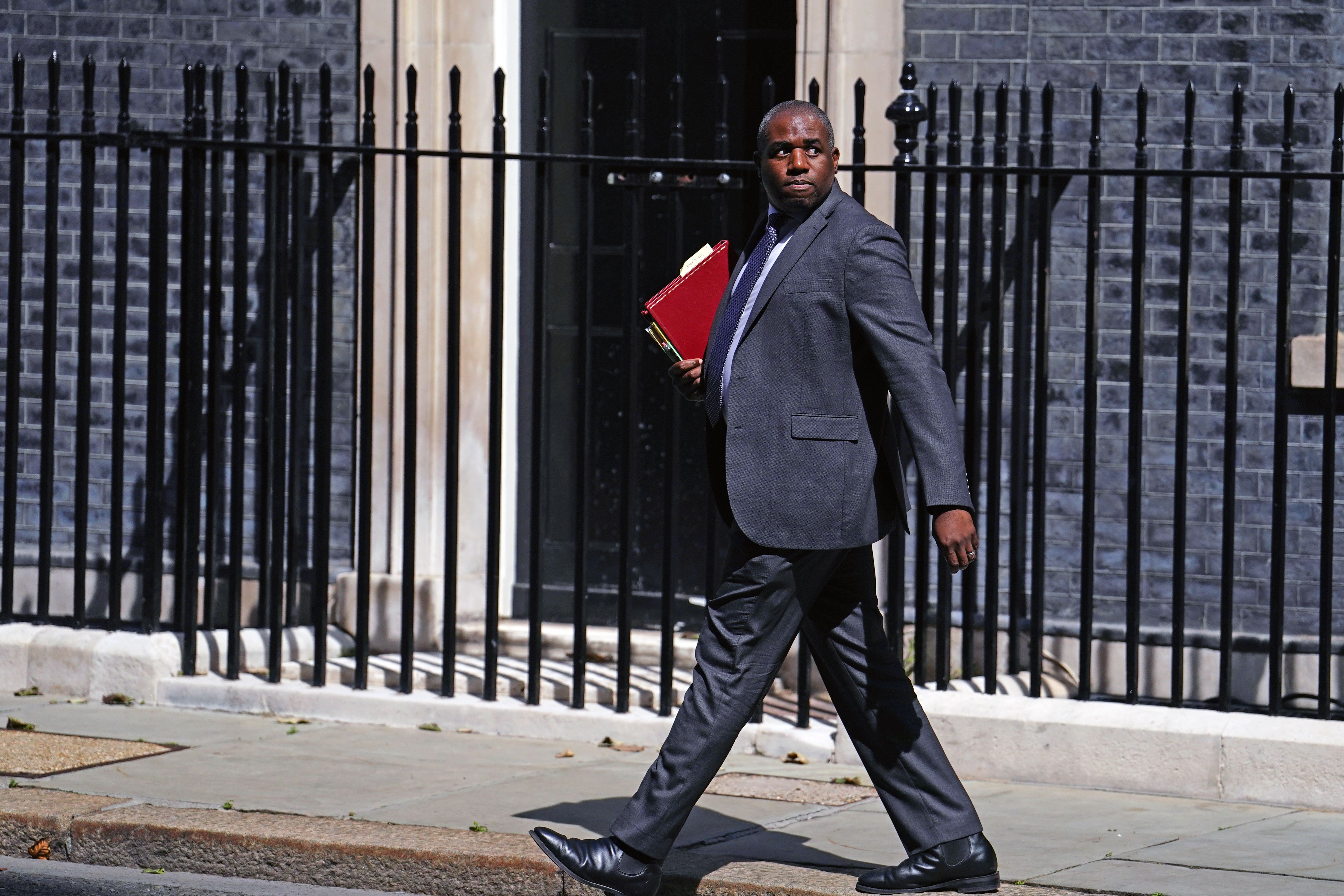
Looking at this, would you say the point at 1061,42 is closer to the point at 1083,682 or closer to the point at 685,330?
the point at 1083,682

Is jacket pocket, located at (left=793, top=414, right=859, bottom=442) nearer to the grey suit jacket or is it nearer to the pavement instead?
the grey suit jacket

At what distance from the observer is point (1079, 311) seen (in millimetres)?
7340

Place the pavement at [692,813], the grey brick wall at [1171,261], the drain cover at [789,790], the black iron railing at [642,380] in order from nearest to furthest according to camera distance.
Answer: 1. the pavement at [692,813]
2. the drain cover at [789,790]
3. the black iron railing at [642,380]
4. the grey brick wall at [1171,261]

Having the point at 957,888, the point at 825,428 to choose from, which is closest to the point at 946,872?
the point at 957,888

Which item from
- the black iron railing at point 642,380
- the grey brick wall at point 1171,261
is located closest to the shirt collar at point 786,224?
the black iron railing at point 642,380

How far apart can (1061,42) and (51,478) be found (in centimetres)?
430

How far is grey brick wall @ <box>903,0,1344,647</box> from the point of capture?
7141mm

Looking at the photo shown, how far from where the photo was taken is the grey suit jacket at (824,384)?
451cm

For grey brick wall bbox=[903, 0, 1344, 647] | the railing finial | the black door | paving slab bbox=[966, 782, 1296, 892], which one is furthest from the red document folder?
the black door

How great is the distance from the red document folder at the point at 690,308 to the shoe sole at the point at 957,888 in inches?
54.6

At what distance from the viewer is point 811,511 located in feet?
14.8

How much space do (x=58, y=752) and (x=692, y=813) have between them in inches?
85.9

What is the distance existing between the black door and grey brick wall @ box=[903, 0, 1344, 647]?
90 cm

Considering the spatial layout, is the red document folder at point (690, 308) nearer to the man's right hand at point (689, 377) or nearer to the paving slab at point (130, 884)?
the man's right hand at point (689, 377)
